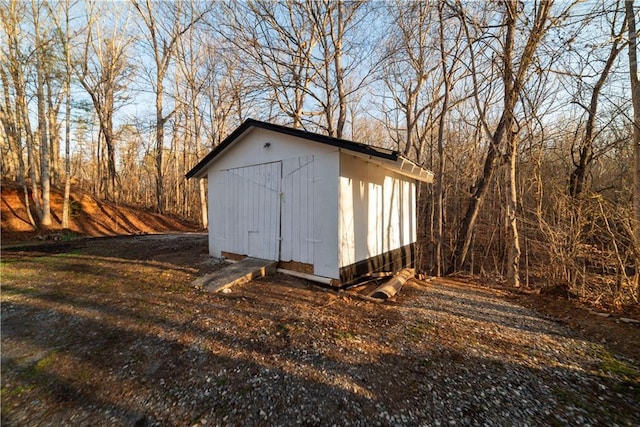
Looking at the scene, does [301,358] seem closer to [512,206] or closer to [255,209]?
[255,209]

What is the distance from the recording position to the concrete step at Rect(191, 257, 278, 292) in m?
4.62

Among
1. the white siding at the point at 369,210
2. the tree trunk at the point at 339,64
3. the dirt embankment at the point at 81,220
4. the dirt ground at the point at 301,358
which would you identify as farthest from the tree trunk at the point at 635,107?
the dirt embankment at the point at 81,220

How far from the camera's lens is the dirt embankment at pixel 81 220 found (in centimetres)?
948

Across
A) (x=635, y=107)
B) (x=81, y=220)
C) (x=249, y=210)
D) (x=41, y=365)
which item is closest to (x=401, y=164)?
(x=249, y=210)

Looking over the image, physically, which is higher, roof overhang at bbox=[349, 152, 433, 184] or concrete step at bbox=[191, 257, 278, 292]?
roof overhang at bbox=[349, 152, 433, 184]

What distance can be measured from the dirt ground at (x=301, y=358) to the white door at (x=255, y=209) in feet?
4.16

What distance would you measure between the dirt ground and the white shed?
897mm

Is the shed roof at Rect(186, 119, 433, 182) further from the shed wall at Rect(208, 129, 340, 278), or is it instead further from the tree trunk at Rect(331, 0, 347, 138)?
the tree trunk at Rect(331, 0, 347, 138)

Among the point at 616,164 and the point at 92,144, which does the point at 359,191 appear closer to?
the point at 616,164

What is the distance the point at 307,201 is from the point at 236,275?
1.99 meters

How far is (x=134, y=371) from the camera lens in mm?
2426

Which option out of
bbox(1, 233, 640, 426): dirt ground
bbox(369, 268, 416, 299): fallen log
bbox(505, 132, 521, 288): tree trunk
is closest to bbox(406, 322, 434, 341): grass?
bbox(1, 233, 640, 426): dirt ground

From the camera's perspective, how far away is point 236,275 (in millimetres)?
4930

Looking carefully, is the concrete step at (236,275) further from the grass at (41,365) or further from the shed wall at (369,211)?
the grass at (41,365)
